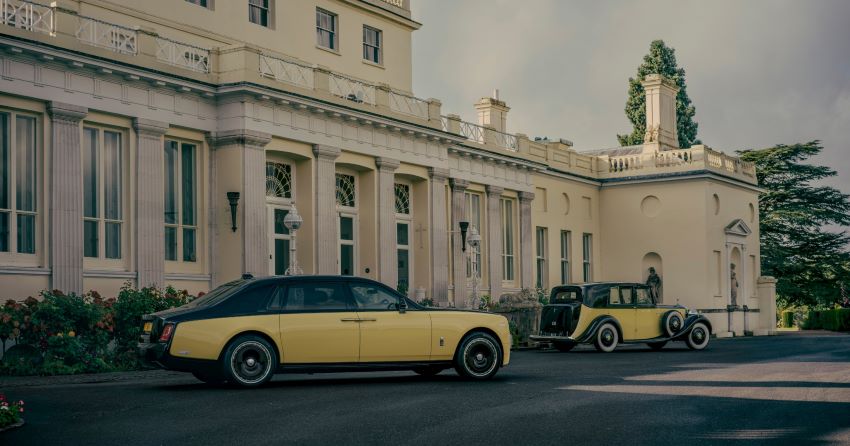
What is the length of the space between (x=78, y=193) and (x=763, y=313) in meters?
38.8

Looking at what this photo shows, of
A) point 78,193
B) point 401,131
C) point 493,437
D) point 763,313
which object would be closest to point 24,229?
point 78,193

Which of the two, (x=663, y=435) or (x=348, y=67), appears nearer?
(x=663, y=435)

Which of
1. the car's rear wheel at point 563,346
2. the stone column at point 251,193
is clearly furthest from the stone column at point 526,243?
the stone column at point 251,193

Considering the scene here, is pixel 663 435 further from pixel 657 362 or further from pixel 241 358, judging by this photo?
pixel 657 362

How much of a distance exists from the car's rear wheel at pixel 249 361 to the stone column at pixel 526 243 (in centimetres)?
2752

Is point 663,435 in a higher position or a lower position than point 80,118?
lower

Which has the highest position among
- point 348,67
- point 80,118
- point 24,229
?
point 348,67

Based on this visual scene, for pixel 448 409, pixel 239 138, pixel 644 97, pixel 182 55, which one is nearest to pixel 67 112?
pixel 182 55

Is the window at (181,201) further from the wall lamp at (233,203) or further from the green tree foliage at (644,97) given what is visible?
the green tree foliage at (644,97)

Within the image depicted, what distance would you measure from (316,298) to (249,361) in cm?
133

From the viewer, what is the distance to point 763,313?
174 ft

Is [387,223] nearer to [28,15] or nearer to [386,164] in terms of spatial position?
[386,164]

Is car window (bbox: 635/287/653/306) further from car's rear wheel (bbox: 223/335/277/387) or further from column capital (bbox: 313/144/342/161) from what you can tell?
car's rear wheel (bbox: 223/335/277/387)

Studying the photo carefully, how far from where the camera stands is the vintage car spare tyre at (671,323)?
2773 centimetres
